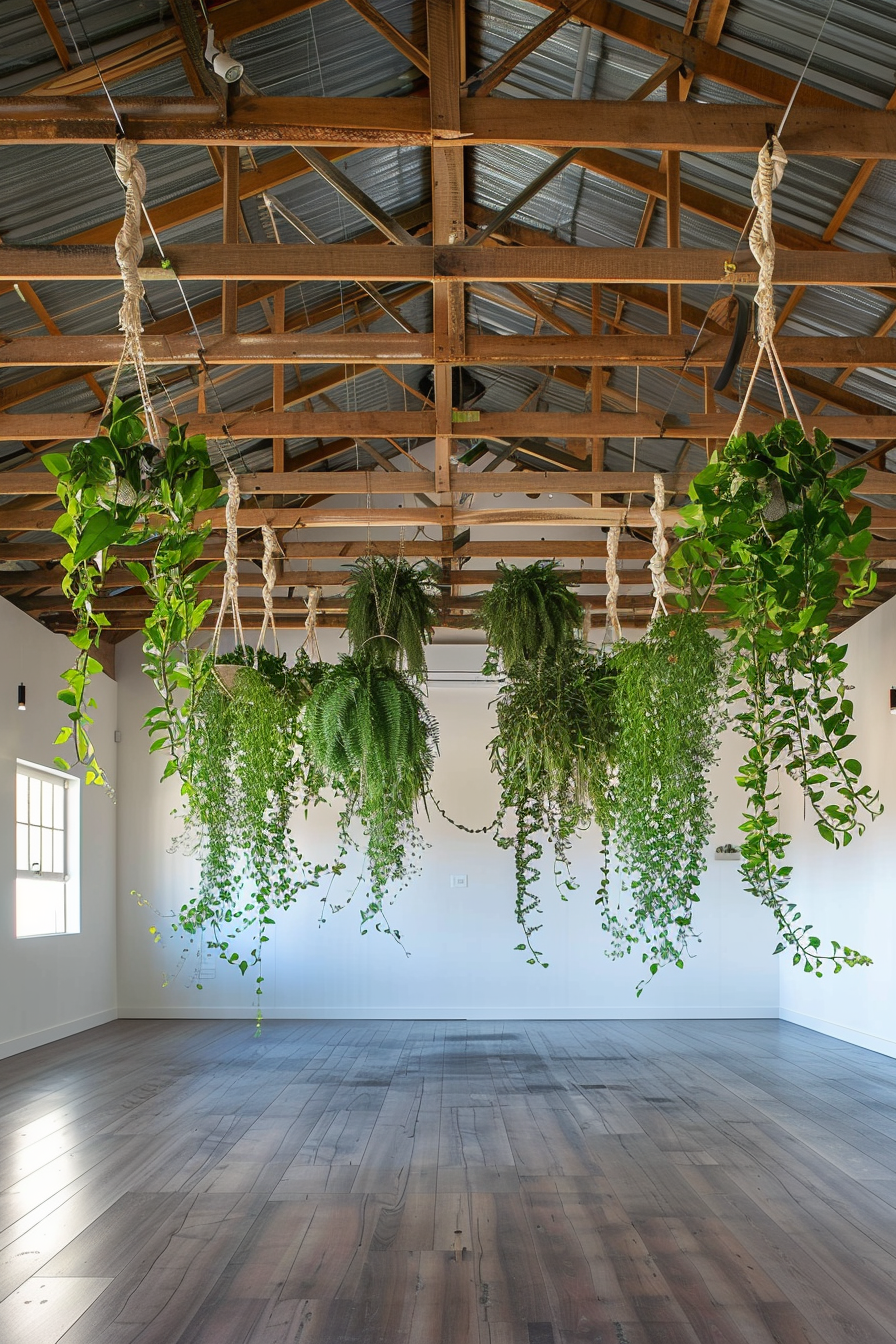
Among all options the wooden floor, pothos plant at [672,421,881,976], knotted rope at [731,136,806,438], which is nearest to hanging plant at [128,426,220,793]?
pothos plant at [672,421,881,976]

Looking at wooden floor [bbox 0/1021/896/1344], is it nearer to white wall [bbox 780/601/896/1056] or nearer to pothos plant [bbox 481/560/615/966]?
white wall [bbox 780/601/896/1056]

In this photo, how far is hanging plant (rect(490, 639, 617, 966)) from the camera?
531cm

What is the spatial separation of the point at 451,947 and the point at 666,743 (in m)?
5.90

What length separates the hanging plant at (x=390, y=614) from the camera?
17.2ft

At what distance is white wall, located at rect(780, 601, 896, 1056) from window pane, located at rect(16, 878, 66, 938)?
5600 millimetres

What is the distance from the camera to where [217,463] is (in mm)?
8711

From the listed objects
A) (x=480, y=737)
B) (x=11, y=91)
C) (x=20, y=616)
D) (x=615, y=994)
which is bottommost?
(x=615, y=994)

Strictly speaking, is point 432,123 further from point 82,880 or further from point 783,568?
point 82,880

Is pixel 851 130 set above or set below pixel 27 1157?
above

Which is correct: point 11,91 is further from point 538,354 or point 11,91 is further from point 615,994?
point 615,994

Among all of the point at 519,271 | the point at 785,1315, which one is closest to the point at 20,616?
the point at 519,271

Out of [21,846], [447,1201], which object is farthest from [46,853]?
[447,1201]

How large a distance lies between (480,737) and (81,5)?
683 centimetres

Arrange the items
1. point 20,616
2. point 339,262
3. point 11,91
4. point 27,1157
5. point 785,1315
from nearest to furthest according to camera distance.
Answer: point 785,1315 → point 339,262 → point 11,91 → point 27,1157 → point 20,616
